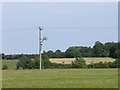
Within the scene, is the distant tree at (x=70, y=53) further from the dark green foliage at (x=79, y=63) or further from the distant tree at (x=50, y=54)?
the distant tree at (x=50, y=54)

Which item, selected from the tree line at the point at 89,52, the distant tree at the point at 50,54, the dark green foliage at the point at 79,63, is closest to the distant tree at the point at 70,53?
the tree line at the point at 89,52

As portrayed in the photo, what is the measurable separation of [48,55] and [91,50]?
14478 millimetres

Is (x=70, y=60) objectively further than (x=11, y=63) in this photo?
Yes

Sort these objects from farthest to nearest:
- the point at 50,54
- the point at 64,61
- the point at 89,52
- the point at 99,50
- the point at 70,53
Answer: the point at 50,54
the point at 70,53
the point at 64,61
the point at 89,52
the point at 99,50

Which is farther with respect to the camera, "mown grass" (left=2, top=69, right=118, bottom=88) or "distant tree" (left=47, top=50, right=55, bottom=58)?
"distant tree" (left=47, top=50, right=55, bottom=58)

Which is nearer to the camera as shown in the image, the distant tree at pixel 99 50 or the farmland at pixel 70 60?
the distant tree at pixel 99 50

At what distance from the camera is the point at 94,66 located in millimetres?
79438

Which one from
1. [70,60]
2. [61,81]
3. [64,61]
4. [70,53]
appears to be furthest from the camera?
[70,53]

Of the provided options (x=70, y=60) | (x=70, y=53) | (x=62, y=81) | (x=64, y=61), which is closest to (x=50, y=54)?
(x=70, y=53)

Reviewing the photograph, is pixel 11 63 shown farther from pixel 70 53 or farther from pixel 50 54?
pixel 50 54

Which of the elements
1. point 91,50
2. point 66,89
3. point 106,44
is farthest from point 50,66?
point 66,89

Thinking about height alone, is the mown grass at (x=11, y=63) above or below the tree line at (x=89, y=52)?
below

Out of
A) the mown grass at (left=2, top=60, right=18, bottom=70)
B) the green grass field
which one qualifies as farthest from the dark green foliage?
the green grass field

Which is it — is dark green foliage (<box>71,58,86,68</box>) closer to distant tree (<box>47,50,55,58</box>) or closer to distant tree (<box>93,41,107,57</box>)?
distant tree (<box>93,41,107,57</box>)
